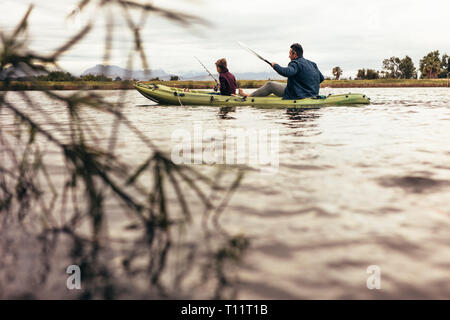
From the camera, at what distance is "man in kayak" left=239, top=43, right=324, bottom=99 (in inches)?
472

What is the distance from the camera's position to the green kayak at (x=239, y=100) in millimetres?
12641

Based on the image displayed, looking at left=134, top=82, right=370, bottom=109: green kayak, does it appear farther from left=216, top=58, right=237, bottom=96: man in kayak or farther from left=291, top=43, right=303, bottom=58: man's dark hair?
left=291, top=43, right=303, bottom=58: man's dark hair

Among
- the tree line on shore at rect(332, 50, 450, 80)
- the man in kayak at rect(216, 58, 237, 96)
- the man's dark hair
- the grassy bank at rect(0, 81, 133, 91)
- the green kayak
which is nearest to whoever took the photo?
the grassy bank at rect(0, 81, 133, 91)

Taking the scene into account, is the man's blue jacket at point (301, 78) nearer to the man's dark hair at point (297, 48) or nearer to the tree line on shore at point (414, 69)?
the man's dark hair at point (297, 48)

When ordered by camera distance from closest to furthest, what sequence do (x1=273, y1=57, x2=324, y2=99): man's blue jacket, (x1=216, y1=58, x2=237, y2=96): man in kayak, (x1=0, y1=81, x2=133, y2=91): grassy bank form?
(x1=0, y1=81, x2=133, y2=91): grassy bank → (x1=273, y1=57, x2=324, y2=99): man's blue jacket → (x1=216, y1=58, x2=237, y2=96): man in kayak

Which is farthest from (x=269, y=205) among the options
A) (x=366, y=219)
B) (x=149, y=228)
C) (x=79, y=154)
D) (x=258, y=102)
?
(x=258, y=102)

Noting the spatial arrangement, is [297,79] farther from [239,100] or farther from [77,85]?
[77,85]

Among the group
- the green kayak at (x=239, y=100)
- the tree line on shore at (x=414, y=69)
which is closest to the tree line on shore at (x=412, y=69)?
the tree line on shore at (x=414, y=69)

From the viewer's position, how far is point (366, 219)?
9.43ft

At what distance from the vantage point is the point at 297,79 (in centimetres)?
1261

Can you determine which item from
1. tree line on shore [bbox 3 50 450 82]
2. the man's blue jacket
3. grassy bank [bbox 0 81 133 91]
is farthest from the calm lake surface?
tree line on shore [bbox 3 50 450 82]

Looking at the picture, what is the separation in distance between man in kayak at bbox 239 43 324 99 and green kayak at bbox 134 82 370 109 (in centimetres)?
31

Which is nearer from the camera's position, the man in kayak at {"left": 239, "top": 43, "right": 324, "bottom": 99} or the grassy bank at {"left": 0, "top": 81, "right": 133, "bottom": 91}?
the grassy bank at {"left": 0, "top": 81, "right": 133, "bottom": 91}
